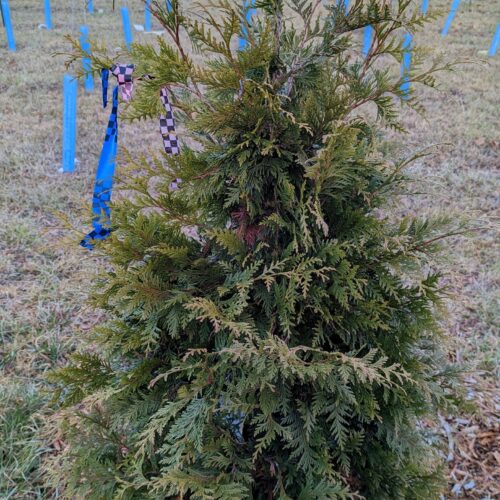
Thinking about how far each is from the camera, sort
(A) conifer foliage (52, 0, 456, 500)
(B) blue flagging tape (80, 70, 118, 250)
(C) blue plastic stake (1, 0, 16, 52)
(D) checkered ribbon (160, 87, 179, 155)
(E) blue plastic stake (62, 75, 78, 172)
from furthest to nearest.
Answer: (C) blue plastic stake (1, 0, 16, 52)
(E) blue plastic stake (62, 75, 78, 172)
(B) blue flagging tape (80, 70, 118, 250)
(D) checkered ribbon (160, 87, 179, 155)
(A) conifer foliage (52, 0, 456, 500)

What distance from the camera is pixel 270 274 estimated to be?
1626 mm

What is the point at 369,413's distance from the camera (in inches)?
63.3

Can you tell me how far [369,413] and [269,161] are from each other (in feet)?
3.11

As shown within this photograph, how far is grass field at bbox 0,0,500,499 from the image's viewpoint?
263 centimetres

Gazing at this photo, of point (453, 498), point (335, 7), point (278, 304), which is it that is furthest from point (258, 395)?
point (453, 498)

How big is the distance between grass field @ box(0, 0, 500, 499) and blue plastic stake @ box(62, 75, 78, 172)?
0.60ft

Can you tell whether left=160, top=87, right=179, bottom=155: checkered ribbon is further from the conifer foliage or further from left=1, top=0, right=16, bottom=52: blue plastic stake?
left=1, top=0, right=16, bottom=52: blue plastic stake

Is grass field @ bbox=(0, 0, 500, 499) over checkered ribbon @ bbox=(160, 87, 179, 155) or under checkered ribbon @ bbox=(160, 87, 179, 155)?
under

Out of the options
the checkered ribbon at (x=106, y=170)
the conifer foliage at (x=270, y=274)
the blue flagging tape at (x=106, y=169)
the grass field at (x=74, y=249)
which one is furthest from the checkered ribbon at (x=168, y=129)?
the grass field at (x=74, y=249)

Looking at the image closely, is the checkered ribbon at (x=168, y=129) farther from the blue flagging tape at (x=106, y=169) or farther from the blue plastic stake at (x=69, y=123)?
the blue plastic stake at (x=69, y=123)

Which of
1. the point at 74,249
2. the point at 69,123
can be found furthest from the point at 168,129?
the point at 69,123

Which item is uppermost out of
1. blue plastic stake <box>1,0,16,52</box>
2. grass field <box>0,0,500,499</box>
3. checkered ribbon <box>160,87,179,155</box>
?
checkered ribbon <box>160,87,179,155</box>

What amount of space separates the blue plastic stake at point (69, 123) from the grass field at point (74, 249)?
0.18 m

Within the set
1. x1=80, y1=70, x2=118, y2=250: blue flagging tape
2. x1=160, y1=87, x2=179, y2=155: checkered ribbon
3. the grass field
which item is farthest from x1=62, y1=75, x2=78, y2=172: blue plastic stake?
x1=160, y1=87, x2=179, y2=155: checkered ribbon
